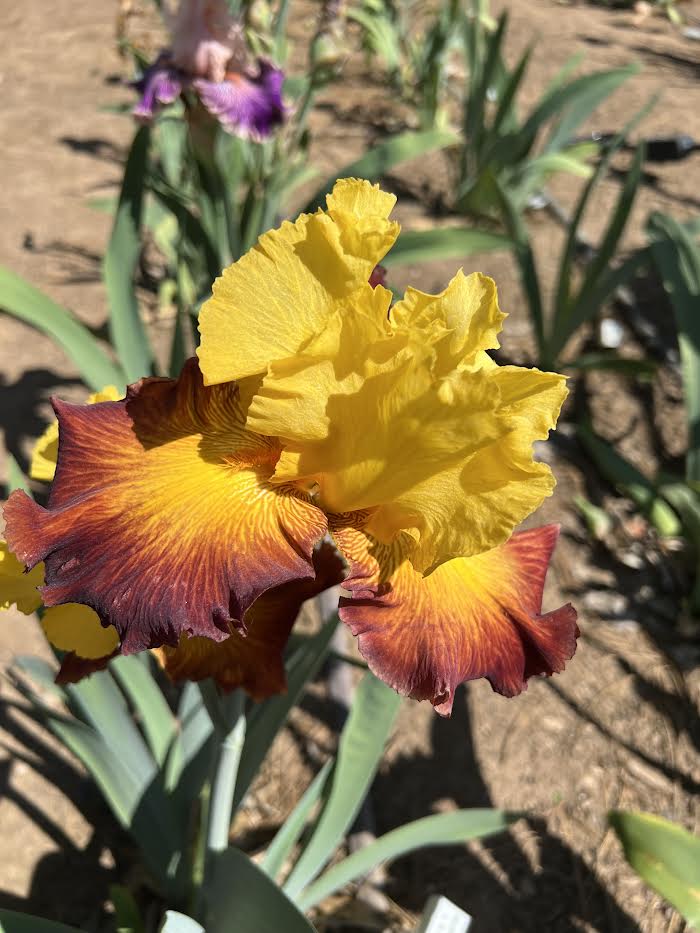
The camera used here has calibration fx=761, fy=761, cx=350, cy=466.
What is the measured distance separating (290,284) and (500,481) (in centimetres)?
24

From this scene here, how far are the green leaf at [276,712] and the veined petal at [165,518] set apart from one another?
13.9 inches

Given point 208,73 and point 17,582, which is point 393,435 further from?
point 208,73

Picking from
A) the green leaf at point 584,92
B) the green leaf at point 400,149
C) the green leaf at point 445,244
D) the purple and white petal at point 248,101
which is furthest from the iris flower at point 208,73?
the green leaf at point 584,92

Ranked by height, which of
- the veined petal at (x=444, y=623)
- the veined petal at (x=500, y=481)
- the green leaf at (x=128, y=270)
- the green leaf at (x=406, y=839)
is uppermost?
the veined petal at (x=500, y=481)

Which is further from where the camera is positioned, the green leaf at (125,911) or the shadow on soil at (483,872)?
the shadow on soil at (483,872)

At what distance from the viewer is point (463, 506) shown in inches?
25.3

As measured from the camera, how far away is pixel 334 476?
0.68m

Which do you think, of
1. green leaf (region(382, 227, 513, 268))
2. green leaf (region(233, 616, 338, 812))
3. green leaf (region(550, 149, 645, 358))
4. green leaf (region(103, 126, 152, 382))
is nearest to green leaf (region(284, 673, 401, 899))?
green leaf (region(233, 616, 338, 812))

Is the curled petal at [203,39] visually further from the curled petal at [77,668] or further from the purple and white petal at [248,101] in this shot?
the curled petal at [77,668]

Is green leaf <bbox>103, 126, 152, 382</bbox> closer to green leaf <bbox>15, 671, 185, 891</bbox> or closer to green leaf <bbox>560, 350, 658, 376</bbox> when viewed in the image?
green leaf <bbox>15, 671, 185, 891</bbox>

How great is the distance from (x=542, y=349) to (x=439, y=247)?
86cm

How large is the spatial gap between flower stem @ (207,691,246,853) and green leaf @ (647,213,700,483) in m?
1.51

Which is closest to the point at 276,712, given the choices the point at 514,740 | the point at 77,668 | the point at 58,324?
the point at 77,668

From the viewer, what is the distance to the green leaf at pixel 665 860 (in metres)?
1.02
